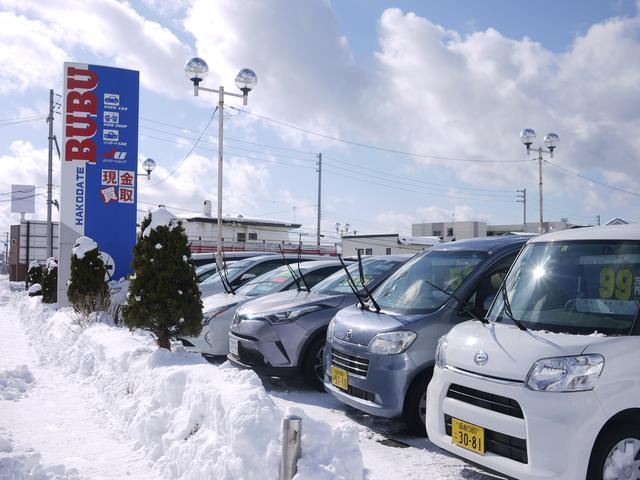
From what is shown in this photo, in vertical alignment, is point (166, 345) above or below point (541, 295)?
below

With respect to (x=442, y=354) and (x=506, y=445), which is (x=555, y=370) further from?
(x=442, y=354)

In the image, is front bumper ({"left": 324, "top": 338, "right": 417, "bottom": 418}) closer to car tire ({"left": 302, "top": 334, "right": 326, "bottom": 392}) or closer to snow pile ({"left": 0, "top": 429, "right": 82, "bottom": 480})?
car tire ({"left": 302, "top": 334, "right": 326, "bottom": 392})

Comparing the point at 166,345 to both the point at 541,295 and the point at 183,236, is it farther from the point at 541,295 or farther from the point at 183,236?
the point at 541,295

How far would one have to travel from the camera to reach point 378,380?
5133mm

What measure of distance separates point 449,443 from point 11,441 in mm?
3913

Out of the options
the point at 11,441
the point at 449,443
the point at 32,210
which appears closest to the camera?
the point at 449,443

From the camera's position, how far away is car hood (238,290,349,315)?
277 inches

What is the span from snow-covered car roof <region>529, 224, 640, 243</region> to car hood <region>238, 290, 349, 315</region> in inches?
110

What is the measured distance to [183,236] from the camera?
26.0ft

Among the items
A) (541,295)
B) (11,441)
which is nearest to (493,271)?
(541,295)

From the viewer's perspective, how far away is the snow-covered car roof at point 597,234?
414 centimetres

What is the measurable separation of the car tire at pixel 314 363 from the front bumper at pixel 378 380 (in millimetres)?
1348

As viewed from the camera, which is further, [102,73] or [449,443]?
[102,73]

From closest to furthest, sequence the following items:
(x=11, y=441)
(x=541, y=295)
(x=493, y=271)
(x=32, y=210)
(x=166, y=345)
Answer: (x=541, y=295) → (x=11, y=441) → (x=493, y=271) → (x=166, y=345) → (x=32, y=210)
